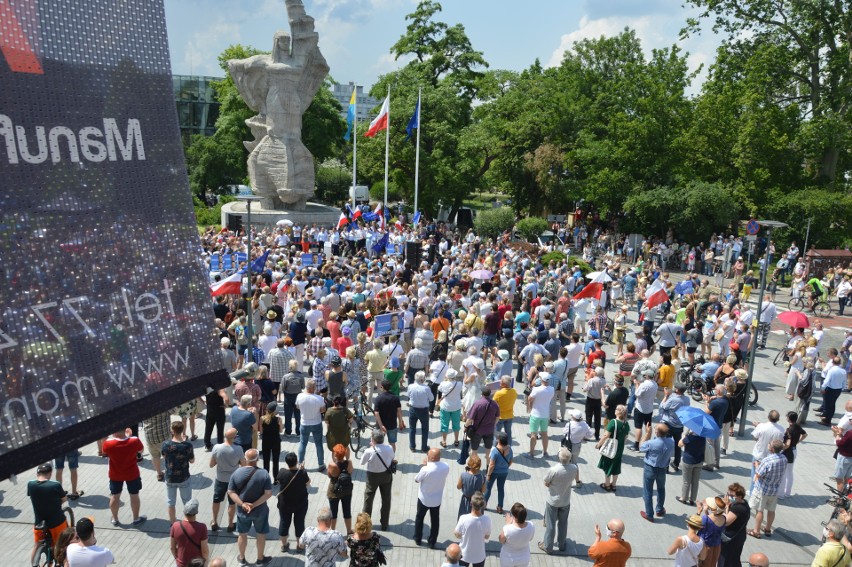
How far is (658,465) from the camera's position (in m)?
9.02

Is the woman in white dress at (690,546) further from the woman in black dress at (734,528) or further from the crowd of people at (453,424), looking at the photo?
the woman in black dress at (734,528)

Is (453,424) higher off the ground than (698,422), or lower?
lower

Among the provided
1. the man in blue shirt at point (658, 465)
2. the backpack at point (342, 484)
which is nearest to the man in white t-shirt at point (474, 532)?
the backpack at point (342, 484)

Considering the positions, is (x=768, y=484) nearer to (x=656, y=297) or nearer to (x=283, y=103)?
(x=656, y=297)

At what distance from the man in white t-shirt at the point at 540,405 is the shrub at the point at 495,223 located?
1003 inches

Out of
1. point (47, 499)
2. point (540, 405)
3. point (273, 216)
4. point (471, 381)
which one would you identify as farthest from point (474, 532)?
point (273, 216)

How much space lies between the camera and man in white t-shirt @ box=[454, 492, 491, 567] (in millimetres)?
7332

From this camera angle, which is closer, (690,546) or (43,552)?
(43,552)

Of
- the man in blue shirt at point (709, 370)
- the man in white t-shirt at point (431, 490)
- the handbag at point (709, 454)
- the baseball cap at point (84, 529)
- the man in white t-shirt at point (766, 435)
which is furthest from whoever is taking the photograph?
the man in blue shirt at point (709, 370)

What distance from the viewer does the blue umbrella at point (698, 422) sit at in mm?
9070

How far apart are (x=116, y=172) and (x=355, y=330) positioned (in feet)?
31.7

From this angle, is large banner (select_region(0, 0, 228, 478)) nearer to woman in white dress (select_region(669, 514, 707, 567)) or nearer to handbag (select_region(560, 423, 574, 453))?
woman in white dress (select_region(669, 514, 707, 567))

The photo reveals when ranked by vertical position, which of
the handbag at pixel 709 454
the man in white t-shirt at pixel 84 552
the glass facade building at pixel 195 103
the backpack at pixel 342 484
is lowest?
the handbag at pixel 709 454

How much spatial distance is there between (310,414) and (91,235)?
19.9 feet
